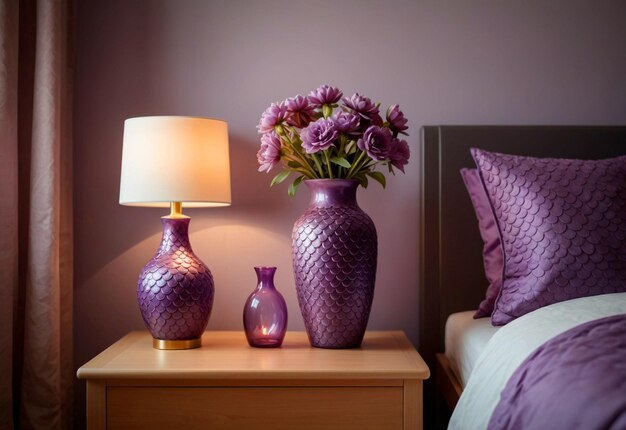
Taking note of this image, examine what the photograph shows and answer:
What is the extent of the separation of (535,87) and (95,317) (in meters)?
1.56

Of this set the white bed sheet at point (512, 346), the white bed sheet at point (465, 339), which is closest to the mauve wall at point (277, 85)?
the white bed sheet at point (465, 339)

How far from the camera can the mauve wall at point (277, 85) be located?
6.61 feet

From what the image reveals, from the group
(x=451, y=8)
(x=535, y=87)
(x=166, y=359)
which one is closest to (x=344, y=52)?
(x=451, y=8)

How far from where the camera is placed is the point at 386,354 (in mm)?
1569

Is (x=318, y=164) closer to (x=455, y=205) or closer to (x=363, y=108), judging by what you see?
(x=363, y=108)

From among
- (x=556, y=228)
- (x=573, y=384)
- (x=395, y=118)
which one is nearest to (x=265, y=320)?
(x=395, y=118)

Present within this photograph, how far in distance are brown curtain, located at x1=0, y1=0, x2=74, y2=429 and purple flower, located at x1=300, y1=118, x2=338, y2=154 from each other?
0.72 m

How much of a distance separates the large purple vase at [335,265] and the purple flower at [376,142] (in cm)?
12

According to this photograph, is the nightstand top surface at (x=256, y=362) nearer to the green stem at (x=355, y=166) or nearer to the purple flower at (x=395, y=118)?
the green stem at (x=355, y=166)

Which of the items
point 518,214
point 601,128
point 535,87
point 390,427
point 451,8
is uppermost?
point 451,8

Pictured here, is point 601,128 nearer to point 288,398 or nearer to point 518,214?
point 518,214

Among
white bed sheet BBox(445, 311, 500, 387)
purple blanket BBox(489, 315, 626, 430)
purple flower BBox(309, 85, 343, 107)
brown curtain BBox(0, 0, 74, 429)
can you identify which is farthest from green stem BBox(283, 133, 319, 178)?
purple blanket BBox(489, 315, 626, 430)

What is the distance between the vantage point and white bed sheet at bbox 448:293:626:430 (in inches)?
46.9

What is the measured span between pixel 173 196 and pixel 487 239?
2.77ft
